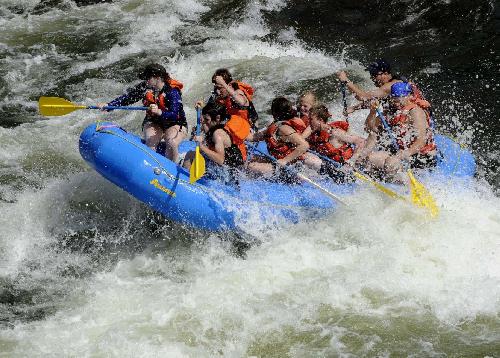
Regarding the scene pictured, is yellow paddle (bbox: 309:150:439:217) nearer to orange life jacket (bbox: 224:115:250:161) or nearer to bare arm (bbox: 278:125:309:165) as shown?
bare arm (bbox: 278:125:309:165)

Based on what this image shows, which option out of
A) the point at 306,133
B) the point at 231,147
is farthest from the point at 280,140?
the point at 231,147

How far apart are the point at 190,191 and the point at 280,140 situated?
973 millimetres

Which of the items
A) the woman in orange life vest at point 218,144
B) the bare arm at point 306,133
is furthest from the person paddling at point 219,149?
the bare arm at point 306,133

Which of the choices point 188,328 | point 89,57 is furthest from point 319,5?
point 188,328

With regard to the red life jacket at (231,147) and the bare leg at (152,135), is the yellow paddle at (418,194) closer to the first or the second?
the red life jacket at (231,147)

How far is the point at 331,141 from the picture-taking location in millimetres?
6938

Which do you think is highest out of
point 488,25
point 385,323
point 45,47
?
point 488,25

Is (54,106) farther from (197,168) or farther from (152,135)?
(197,168)

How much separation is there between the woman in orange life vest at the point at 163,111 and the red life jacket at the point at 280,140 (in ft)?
2.88

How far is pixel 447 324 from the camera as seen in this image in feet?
18.2

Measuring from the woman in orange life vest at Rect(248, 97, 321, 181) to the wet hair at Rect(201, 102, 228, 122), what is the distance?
0.43 metres

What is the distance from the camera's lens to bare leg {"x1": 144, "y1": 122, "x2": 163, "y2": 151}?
7.10 m

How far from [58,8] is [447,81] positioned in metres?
7.28

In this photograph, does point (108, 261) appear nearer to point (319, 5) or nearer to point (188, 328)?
point (188, 328)
